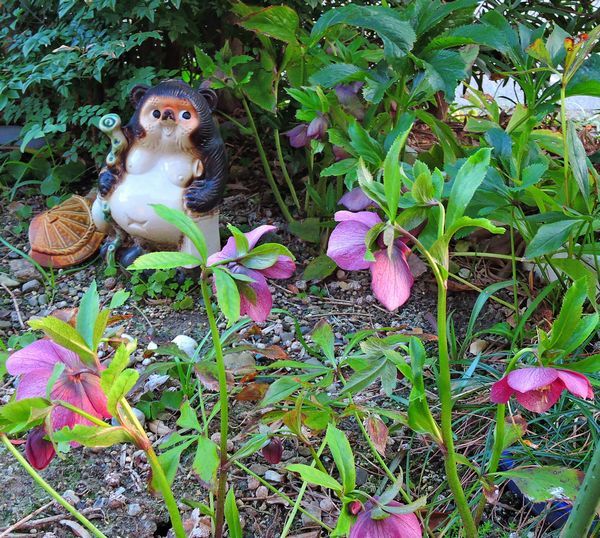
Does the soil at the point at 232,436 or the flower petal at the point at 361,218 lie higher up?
the flower petal at the point at 361,218

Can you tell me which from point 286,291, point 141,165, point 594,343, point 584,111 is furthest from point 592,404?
point 584,111

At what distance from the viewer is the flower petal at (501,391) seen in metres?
0.69

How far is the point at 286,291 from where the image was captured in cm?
160

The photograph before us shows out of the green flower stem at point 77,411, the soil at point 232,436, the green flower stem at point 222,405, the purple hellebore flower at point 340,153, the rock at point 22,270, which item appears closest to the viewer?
the green flower stem at point 77,411

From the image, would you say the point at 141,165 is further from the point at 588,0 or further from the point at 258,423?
the point at 588,0

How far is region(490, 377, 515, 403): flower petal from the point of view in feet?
2.28

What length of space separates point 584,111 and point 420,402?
2.50 meters

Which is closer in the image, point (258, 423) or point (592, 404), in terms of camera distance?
point (258, 423)

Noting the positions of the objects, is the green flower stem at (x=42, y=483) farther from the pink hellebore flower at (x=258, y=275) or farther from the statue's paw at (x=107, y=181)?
the statue's paw at (x=107, y=181)

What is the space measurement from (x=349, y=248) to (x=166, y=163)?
3.15 ft

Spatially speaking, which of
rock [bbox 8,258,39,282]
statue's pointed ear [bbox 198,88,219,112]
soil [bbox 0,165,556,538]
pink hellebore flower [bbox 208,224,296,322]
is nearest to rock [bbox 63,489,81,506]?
soil [bbox 0,165,556,538]

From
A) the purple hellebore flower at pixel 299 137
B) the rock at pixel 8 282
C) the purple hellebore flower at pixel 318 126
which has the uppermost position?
the purple hellebore flower at pixel 318 126

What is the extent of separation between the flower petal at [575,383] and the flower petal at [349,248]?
216mm

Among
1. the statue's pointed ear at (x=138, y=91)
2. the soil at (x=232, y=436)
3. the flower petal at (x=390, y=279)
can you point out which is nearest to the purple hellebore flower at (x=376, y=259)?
the flower petal at (x=390, y=279)
